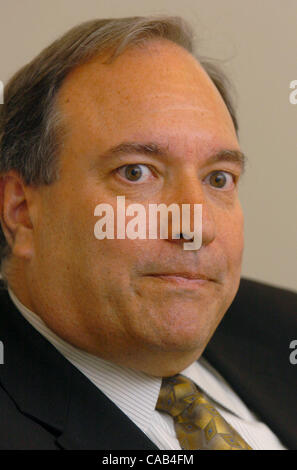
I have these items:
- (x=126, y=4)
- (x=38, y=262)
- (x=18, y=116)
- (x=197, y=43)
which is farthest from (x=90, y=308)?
(x=126, y=4)

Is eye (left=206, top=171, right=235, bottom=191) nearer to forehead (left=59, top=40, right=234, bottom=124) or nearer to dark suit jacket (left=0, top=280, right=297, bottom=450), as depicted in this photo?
forehead (left=59, top=40, right=234, bottom=124)

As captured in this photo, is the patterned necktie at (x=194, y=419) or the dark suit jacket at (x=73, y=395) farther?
the patterned necktie at (x=194, y=419)

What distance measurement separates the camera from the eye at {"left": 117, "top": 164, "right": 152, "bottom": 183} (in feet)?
4.06

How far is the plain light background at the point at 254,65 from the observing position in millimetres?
1773

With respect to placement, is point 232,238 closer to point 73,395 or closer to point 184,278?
point 184,278

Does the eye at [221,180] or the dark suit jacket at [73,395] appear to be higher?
the eye at [221,180]

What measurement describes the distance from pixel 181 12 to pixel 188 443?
1.27m

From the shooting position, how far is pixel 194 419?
1325mm

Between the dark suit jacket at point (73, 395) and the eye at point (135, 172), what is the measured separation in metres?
0.39

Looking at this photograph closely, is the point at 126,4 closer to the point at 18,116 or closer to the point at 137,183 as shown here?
the point at 18,116

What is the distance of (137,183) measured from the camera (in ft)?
4.05

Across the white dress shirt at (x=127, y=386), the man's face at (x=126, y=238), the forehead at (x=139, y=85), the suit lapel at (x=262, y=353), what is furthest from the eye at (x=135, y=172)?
the suit lapel at (x=262, y=353)

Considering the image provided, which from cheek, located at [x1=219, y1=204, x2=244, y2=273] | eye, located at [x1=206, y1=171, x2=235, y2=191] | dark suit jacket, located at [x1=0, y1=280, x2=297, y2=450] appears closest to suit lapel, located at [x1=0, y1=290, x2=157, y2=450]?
dark suit jacket, located at [x1=0, y1=280, x2=297, y2=450]

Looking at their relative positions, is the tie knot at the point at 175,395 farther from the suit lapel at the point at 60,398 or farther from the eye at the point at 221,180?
the eye at the point at 221,180
